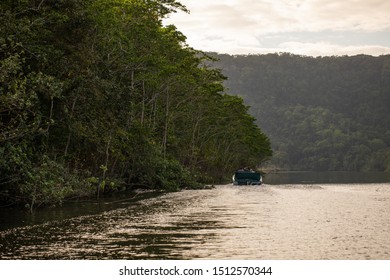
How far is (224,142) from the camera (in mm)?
91438

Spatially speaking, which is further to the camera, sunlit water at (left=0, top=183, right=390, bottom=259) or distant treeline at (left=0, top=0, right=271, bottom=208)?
distant treeline at (left=0, top=0, right=271, bottom=208)

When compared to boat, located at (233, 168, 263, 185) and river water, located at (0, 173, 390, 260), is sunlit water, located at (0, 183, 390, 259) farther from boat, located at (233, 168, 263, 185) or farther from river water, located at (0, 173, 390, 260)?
boat, located at (233, 168, 263, 185)

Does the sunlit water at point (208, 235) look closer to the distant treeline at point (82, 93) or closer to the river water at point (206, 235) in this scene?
the river water at point (206, 235)

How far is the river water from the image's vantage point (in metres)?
16.0

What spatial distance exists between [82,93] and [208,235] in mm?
14075

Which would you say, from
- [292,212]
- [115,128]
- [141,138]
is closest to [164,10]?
[141,138]

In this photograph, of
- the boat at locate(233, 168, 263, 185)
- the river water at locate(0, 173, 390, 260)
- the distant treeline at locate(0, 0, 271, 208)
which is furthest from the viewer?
the boat at locate(233, 168, 263, 185)

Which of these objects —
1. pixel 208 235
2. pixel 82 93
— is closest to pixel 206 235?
pixel 208 235

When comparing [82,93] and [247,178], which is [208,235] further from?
[247,178]

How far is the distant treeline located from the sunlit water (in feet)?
13.2

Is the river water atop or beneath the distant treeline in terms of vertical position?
beneath

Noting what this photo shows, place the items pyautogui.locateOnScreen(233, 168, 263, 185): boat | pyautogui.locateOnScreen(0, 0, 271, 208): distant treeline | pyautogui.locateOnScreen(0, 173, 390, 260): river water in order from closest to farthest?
pyautogui.locateOnScreen(0, 173, 390, 260): river water < pyautogui.locateOnScreen(0, 0, 271, 208): distant treeline < pyautogui.locateOnScreen(233, 168, 263, 185): boat

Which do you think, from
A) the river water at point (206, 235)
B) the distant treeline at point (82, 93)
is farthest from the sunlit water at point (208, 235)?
the distant treeline at point (82, 93)

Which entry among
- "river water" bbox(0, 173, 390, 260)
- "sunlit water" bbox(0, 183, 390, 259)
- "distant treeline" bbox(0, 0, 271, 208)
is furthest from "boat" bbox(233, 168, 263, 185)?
"sunlit water" bbox(0, 183, 390, 259)
